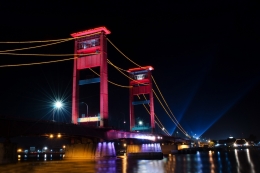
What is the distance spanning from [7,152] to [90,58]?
2967 cm

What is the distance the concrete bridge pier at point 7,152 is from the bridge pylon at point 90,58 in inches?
758

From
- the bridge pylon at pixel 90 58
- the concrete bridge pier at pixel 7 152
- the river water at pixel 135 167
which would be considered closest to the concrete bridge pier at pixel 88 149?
the bridge pylon at pixel 90 58

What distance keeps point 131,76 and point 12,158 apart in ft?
216

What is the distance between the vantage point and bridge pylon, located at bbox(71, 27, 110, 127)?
2278 inches

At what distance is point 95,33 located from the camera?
206ft

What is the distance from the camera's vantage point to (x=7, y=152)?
123ft

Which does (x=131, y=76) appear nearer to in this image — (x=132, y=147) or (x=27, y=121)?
(x=132, y=147)

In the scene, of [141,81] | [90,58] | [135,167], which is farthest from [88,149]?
[141,81]

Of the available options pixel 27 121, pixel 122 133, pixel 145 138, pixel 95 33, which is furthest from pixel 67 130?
pixel 145 138

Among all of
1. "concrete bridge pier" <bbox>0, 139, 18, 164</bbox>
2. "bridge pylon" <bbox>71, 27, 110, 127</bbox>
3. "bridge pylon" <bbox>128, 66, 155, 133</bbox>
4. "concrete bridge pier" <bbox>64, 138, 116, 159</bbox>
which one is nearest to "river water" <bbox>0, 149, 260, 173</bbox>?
"concrete bridge pier" <bbox>0, 139, 18, 164</bbox>

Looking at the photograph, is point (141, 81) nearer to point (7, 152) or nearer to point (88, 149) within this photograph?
point (88, 149)

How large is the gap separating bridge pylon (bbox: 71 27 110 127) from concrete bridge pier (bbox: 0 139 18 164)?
1926 centimetres

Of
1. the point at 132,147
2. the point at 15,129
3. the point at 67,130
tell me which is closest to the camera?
the point at 15,129

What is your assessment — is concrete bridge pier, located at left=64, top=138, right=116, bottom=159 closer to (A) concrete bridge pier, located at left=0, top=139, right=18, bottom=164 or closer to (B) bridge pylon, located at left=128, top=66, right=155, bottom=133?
(A) concrete bridge pier, located at left=0, top=139, right=18, bottom=164
